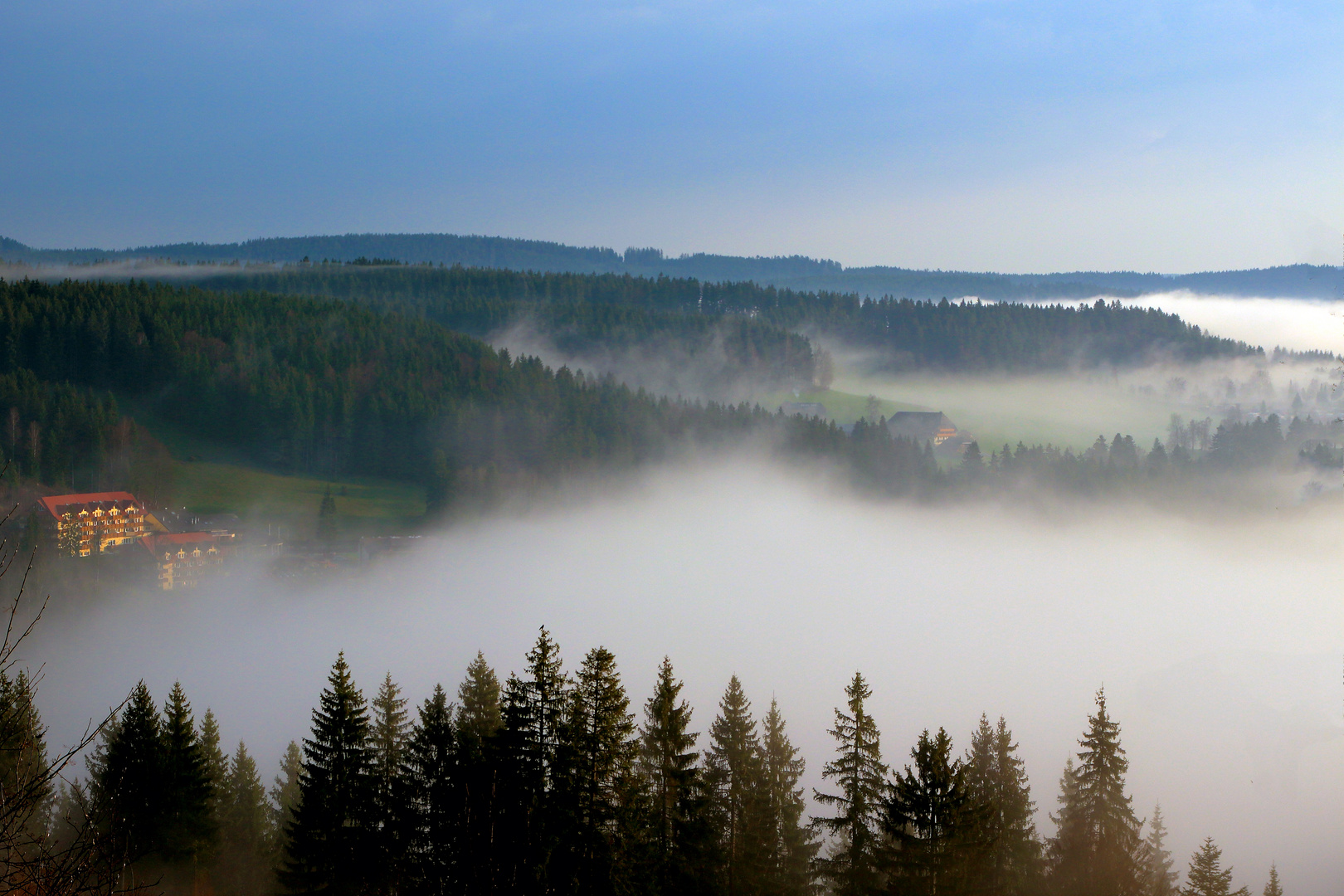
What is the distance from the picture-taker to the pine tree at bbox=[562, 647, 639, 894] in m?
17.4

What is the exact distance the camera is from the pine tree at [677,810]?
1853 centimetres

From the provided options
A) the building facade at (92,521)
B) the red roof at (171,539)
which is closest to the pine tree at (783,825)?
the building facade at (92,521)

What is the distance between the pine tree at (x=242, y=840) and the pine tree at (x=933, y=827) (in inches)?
571

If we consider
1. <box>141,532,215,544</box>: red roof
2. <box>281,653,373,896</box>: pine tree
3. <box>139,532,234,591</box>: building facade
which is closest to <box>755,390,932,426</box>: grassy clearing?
<box>139,532,234,591</box>: building facade

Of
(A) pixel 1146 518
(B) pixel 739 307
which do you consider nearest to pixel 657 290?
(B) pixel 739 307

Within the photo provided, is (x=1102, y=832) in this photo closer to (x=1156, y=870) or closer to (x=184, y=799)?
(x=1156, y=870)

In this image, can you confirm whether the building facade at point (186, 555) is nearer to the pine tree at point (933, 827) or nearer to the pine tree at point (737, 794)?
the pine tree at point (737, 794)

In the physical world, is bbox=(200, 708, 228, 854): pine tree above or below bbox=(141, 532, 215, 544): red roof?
above

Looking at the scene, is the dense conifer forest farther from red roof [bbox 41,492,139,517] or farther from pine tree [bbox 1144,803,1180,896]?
pine tree [bbox 1144,803,1180,896]

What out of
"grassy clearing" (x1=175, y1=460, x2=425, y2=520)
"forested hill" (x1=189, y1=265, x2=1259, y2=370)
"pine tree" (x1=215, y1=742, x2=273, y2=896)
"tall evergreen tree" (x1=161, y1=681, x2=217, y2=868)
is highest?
"forested hill" (x1=189, y1=265, x2=1259, y2=370)

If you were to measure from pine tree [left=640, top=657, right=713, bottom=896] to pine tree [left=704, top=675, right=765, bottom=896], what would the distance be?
673 millimetres

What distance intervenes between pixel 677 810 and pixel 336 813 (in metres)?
6.66

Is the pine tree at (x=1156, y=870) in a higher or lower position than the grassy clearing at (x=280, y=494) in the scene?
higher

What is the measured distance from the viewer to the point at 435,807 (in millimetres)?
19562
